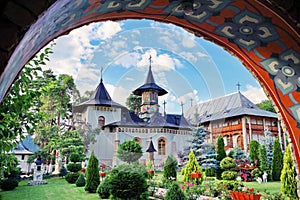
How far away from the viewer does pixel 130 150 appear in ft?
27.7

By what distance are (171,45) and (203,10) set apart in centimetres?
201

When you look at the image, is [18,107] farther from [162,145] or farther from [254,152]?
[254,152]

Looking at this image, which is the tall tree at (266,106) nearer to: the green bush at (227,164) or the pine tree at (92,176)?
the green bush at (227,164)

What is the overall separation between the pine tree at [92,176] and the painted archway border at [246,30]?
7.90 meters

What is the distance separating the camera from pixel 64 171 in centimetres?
1479

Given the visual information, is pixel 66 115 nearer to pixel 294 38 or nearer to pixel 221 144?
pixel 221 144

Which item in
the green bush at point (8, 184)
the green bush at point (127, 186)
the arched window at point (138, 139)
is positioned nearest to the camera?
the green bush at point (127, 186)

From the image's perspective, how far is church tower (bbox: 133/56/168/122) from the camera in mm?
5211

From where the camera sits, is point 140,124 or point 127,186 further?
point 140,124

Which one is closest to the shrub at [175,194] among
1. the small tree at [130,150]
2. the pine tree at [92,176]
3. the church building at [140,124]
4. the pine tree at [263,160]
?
the church building at [140,124]

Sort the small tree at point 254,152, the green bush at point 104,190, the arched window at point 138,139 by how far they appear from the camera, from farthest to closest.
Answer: the small tree at point 254,152, the arched window at point 138,139, the green bush at point 104,190

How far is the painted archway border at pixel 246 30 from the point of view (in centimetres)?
184

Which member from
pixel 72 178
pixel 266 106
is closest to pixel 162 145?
pixel 72 178

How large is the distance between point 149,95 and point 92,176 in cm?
504
